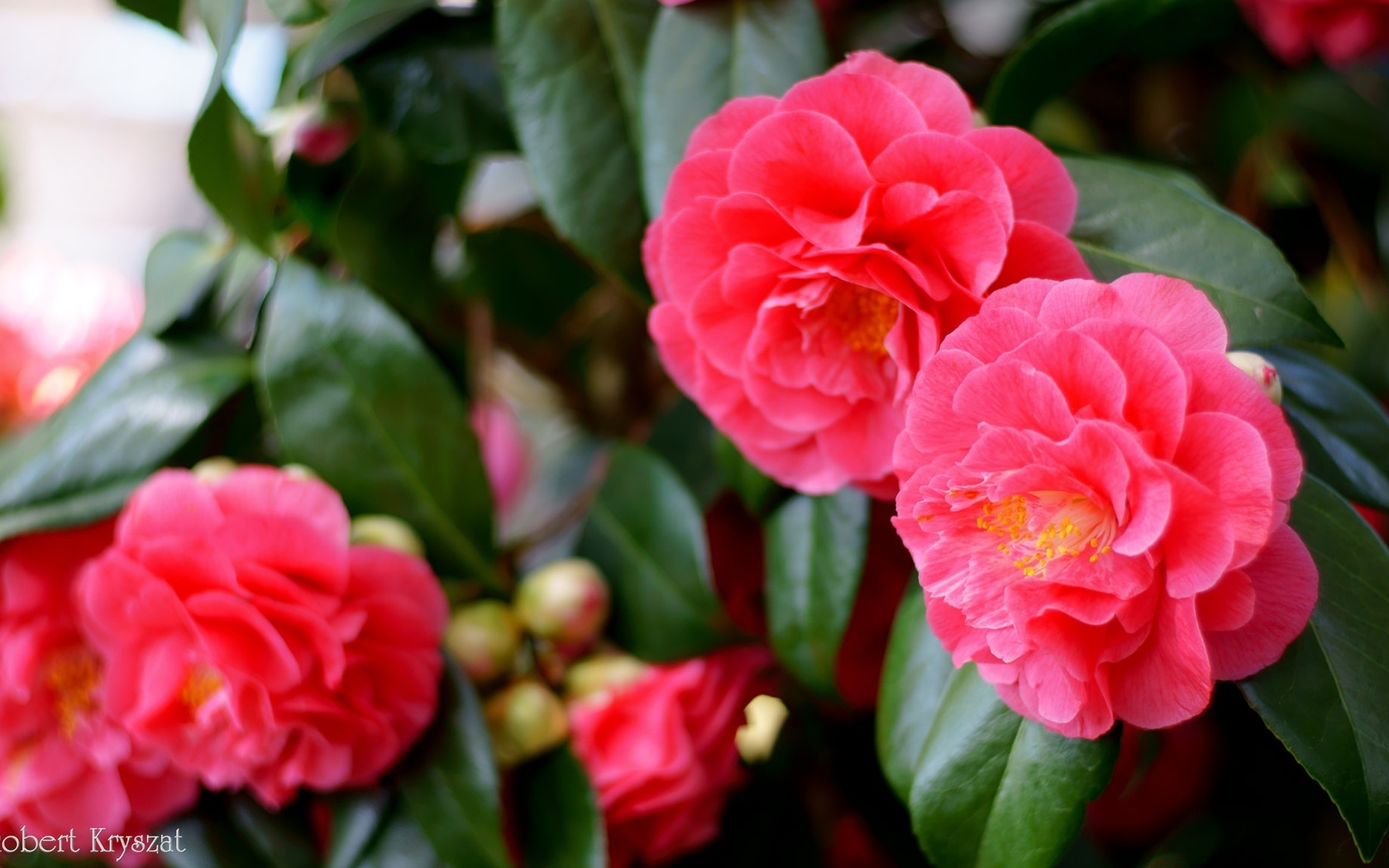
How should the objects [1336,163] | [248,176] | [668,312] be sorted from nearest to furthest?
[668,312], [248,176], [1336,163]

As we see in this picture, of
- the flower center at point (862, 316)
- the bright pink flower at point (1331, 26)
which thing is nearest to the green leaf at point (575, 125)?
the flower center at point (862, 316)

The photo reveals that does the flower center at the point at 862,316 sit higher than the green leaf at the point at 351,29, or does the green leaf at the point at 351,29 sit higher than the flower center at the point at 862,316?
the green leaf at the point at 351,29

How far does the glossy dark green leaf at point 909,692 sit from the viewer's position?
45cm

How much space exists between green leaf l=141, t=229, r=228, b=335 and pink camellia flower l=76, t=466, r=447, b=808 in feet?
0.59

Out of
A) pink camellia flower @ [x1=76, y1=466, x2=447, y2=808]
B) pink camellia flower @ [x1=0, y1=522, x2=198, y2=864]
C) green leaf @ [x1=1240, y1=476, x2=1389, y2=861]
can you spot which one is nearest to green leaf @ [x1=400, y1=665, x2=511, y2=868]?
pink camellia flower @ [x1=76, y1=466, x2=447, y2=808]

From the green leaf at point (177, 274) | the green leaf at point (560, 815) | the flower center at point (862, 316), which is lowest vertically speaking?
the green leaf at point (560, 815)

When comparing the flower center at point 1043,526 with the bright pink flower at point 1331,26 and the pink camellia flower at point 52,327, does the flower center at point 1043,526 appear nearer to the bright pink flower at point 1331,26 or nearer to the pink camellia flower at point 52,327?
the bright pink flower at point 1331,26

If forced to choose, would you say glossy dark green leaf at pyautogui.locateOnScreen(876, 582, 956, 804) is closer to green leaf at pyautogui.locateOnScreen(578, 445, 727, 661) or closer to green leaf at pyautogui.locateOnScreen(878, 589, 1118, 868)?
green leaf at pyautogui.locateOnScreen(878, 589, 1118, 868)

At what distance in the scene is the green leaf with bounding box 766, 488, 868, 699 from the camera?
1.64 ft

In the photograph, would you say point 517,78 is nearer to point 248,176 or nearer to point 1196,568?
point 248,176

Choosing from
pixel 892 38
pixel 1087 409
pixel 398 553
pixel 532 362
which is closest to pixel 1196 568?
pixel 1087 409

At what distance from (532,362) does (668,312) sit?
47 centimetres

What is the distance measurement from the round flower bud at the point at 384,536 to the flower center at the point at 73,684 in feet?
0.60

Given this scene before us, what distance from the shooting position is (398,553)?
533 millimetres
